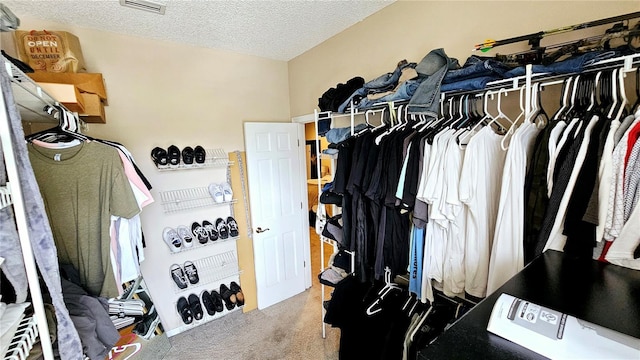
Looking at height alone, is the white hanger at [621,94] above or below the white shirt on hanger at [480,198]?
above

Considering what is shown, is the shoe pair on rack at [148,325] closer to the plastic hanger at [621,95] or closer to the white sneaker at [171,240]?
the white sneaker at [171,240]

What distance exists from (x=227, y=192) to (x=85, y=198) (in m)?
1.25

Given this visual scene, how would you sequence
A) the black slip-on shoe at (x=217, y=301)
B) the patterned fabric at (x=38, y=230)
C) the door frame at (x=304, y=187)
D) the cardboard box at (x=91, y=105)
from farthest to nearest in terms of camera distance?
the door frame at (x=304, y=187), the black slip-on shoe at (x=217, y=301), the cardboard box at (x=91, y=105), the patterned fabric at (x=38, y=230)

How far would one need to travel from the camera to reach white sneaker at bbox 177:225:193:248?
2.51m

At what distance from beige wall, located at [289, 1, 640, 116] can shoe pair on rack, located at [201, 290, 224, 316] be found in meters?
2.22

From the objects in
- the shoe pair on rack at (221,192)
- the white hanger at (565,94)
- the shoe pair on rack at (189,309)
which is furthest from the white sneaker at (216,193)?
the white hanger at (565,94)

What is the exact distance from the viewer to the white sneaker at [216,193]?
2.66m

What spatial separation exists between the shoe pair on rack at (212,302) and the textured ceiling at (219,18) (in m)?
2.52

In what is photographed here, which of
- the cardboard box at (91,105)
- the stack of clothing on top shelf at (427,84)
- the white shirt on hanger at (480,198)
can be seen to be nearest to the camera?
the white shirt on hanger at (480,198)

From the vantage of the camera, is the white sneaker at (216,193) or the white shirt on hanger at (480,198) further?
the white sneaker at (216,193)

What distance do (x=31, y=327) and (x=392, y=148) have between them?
63.7 inches

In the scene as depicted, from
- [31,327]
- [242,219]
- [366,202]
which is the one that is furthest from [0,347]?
[242,219]

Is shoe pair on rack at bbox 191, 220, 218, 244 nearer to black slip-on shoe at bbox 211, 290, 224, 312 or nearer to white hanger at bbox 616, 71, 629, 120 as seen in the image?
black slip-on shoe at bbox 211, 290, 224, 312

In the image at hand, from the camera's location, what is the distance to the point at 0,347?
0.67 metres
